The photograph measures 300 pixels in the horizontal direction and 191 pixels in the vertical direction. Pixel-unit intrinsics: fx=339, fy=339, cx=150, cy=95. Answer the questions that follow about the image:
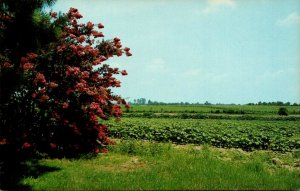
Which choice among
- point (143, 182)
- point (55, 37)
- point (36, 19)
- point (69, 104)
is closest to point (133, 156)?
point (69, 104)

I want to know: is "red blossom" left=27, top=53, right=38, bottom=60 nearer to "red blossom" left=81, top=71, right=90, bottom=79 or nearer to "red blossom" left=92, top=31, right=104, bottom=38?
"red blossom" left=81, top=71, right=90, bottom=79

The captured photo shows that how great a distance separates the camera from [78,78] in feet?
43.8

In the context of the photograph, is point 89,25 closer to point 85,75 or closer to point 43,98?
point 85,75

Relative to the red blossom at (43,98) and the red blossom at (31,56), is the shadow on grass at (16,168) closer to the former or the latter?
the red blossom at (43,98)

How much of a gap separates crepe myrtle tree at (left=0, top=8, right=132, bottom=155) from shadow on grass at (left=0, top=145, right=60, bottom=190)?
1.56 feet

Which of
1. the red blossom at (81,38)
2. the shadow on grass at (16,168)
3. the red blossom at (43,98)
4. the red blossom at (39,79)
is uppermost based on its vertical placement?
the red blossom at (81,38)

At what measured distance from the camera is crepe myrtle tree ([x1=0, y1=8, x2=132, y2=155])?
12469 mm

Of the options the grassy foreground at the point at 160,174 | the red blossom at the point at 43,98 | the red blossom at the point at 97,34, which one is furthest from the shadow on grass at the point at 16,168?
the red blossom at the point at 97,34

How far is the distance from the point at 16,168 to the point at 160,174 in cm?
487

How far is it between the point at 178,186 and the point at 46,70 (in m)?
7.23

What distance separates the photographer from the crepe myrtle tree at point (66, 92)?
12.5 m

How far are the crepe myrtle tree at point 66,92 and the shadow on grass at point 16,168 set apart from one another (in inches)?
18.7

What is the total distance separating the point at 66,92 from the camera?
13.0 m

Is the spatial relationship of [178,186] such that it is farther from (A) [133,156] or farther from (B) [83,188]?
(A) [133,156]
